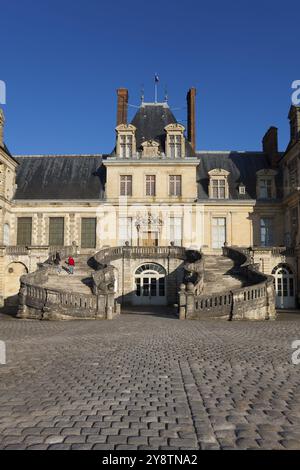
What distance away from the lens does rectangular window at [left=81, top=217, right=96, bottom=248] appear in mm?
28844

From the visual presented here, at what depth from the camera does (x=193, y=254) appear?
24.4 metres

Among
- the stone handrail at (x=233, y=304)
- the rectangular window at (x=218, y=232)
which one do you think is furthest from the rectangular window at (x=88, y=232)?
the stone handrail at (x=233, y=304)

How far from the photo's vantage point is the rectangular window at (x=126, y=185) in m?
A: 29.1

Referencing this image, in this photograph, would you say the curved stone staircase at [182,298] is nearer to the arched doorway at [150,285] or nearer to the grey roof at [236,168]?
the arched doorway at [150,285]

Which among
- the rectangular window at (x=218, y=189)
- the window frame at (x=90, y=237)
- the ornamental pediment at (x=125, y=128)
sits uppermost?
the ornamental pediment at (x=125, y=128)

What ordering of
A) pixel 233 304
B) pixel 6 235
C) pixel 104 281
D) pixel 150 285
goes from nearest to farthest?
1. pixel 233 304
2. pixel 104 281
3. pixel 150 285
4. pixel 6 235

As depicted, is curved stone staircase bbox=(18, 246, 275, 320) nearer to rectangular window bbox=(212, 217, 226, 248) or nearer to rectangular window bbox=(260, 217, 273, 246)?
rectangular window bbox=(212, 217, 226, 248)

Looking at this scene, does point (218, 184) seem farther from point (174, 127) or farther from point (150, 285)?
point (150, 285)

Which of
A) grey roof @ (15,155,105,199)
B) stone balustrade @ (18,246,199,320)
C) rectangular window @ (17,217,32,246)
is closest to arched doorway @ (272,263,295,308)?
stone balustrade @ (18,246,199,320)

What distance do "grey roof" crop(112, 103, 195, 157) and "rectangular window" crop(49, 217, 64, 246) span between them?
21.4 feet

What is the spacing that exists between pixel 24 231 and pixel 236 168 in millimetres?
16593

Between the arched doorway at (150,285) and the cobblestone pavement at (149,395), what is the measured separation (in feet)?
49.2

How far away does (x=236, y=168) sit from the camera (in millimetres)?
31656

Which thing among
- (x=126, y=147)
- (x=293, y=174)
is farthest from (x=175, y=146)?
(x=293, y=174)
